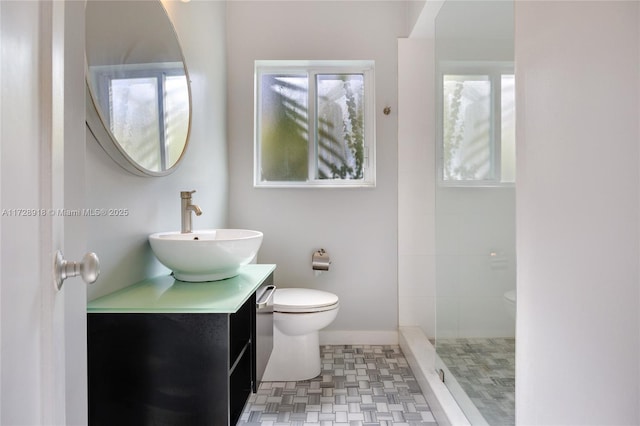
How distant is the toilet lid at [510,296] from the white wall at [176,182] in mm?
1288

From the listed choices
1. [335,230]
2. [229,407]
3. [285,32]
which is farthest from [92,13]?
[335,230]

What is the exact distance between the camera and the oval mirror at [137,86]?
3.80 feet

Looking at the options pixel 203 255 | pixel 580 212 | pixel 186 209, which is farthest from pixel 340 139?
pixel 580 212

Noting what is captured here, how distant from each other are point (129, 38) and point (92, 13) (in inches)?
7.5

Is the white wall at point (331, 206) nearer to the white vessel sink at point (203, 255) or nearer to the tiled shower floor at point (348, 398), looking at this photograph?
the tiled shower floor at point (348, 398)

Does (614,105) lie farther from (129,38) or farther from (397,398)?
(397,398)

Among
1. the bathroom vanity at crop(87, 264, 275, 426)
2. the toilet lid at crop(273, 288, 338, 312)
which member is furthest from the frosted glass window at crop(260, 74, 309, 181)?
the bathroom vanity at crop(87, 264, 275, 426)

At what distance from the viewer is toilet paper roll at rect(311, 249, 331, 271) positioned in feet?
8.21

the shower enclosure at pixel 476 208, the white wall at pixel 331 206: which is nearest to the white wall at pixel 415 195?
the white wall at pixel 331 206

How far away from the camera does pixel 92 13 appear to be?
3.74 feet

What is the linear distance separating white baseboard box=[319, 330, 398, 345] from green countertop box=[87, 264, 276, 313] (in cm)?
128

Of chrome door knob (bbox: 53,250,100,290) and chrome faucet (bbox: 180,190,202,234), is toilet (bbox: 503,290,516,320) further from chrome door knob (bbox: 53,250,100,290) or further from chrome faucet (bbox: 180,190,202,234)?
chrome faucet (bbox: 180,190,202,234)

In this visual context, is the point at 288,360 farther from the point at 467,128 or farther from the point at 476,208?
the point at 467,128

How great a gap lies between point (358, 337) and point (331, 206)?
940 mm
